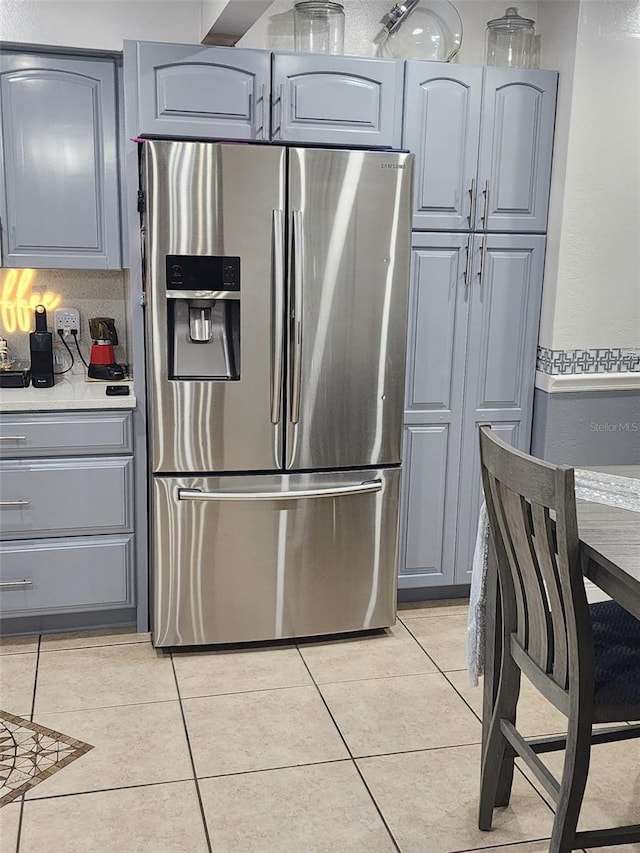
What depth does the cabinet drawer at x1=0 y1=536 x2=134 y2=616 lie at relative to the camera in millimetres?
3209

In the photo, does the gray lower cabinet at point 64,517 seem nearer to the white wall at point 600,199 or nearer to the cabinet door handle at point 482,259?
the cabinet door handle at point 482,259

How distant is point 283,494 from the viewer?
3.17m

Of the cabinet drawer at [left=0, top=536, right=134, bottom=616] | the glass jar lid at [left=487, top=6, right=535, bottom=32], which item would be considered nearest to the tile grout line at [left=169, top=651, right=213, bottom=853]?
the cabinet drawer at [left=0, top=536, right=134, bottom=616]

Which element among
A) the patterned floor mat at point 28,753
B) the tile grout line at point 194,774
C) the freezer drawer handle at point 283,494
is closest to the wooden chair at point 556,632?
the tile grout line at point 194,774

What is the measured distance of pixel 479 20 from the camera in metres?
3.65

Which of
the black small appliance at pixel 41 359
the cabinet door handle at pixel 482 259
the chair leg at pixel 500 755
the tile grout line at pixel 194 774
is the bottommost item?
the tile grout line at pixel 194 774

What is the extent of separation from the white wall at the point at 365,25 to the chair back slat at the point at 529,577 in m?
2.32

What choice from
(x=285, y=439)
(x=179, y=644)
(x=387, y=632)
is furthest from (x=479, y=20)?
(x=179, y=644)

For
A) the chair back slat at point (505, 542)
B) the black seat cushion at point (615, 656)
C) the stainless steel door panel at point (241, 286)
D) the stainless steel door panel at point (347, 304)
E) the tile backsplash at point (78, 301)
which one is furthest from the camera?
the tile backsplash at point (78, 301)

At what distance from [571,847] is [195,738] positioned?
1.20 m

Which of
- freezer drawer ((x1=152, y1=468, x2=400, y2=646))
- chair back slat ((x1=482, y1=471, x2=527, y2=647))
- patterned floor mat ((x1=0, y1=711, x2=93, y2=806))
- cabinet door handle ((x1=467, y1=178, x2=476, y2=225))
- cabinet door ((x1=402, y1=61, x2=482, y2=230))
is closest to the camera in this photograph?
chair back slat ((x1=482, y1=471, x2=527, y2=647))

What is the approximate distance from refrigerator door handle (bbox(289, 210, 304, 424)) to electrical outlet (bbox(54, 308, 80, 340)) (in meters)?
1.10

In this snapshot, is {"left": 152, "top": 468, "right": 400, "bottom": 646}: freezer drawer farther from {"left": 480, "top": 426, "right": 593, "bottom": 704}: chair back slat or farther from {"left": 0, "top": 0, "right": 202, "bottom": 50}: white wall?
{"left": 0, "top": 0, "right": 202, "bottom": 50}: white wall

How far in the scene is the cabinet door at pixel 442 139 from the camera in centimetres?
327
